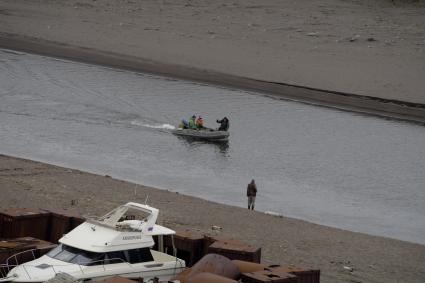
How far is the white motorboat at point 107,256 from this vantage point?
1445 cm

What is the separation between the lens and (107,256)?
1501 cm

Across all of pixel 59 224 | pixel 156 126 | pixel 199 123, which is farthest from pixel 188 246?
pixel 156 126

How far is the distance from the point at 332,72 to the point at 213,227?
84.5ft

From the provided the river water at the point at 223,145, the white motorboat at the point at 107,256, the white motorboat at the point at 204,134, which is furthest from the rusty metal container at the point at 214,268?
the white motorboat at the point at 204,134

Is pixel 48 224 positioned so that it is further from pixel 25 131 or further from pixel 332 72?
pixel 332 72

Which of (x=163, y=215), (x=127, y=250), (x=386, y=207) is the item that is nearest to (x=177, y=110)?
(x=386, y=207)

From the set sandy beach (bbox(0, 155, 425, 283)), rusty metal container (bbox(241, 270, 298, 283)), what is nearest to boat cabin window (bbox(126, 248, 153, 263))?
rusty metal container (bbox(241, 270, 298, 283))

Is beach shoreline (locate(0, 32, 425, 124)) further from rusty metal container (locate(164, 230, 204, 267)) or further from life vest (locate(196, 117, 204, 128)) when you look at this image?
rusty metal container (locate(164, 230, 204, 267))

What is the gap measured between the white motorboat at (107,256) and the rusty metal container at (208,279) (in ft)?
3.67

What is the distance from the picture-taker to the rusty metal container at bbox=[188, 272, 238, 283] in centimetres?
1436

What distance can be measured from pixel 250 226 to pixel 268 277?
24.0ft

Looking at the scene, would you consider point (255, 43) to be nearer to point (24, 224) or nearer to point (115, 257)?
point (24, 224)

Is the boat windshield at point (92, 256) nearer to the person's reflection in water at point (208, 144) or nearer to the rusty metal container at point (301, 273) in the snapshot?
the rusty metal container at point (301, 273)

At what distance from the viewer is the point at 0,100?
1533 inches
